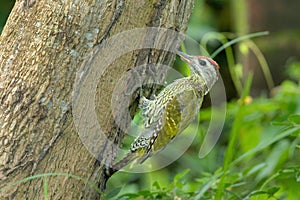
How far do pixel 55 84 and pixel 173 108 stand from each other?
628 mm

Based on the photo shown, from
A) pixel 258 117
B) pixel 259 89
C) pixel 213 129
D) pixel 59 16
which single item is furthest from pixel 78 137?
pixel 259 89

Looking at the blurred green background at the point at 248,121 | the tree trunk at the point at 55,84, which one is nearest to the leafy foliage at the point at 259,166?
the blurred green background at the point at 248,121

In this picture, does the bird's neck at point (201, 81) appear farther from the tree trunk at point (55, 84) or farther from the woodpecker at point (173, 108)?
the tree trunk at point (55, 84)

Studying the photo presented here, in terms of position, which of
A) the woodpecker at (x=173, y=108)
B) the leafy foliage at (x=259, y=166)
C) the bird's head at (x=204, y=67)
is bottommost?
the leafy foliage at (x=259, y=166)

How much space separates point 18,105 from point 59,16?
29 cm

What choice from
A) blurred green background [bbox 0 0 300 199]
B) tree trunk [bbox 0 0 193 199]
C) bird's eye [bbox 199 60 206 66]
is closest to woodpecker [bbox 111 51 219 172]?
bird's eye [bbox 199 60 206 66]

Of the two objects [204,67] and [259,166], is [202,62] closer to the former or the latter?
[204,67]

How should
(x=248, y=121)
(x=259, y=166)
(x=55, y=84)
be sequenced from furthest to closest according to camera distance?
(x=248, y=121) → (x=259, y=166) → (x=55, y=84)

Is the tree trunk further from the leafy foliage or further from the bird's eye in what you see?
the bird's eye

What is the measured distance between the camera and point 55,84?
2182 millimetres

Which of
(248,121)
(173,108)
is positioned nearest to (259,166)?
(173,108)

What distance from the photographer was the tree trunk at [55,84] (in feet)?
7.08


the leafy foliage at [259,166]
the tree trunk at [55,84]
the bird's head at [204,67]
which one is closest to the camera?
the tree trunk at [55,84]

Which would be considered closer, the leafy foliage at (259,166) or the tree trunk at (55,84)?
the tree trunk at (55,84)
